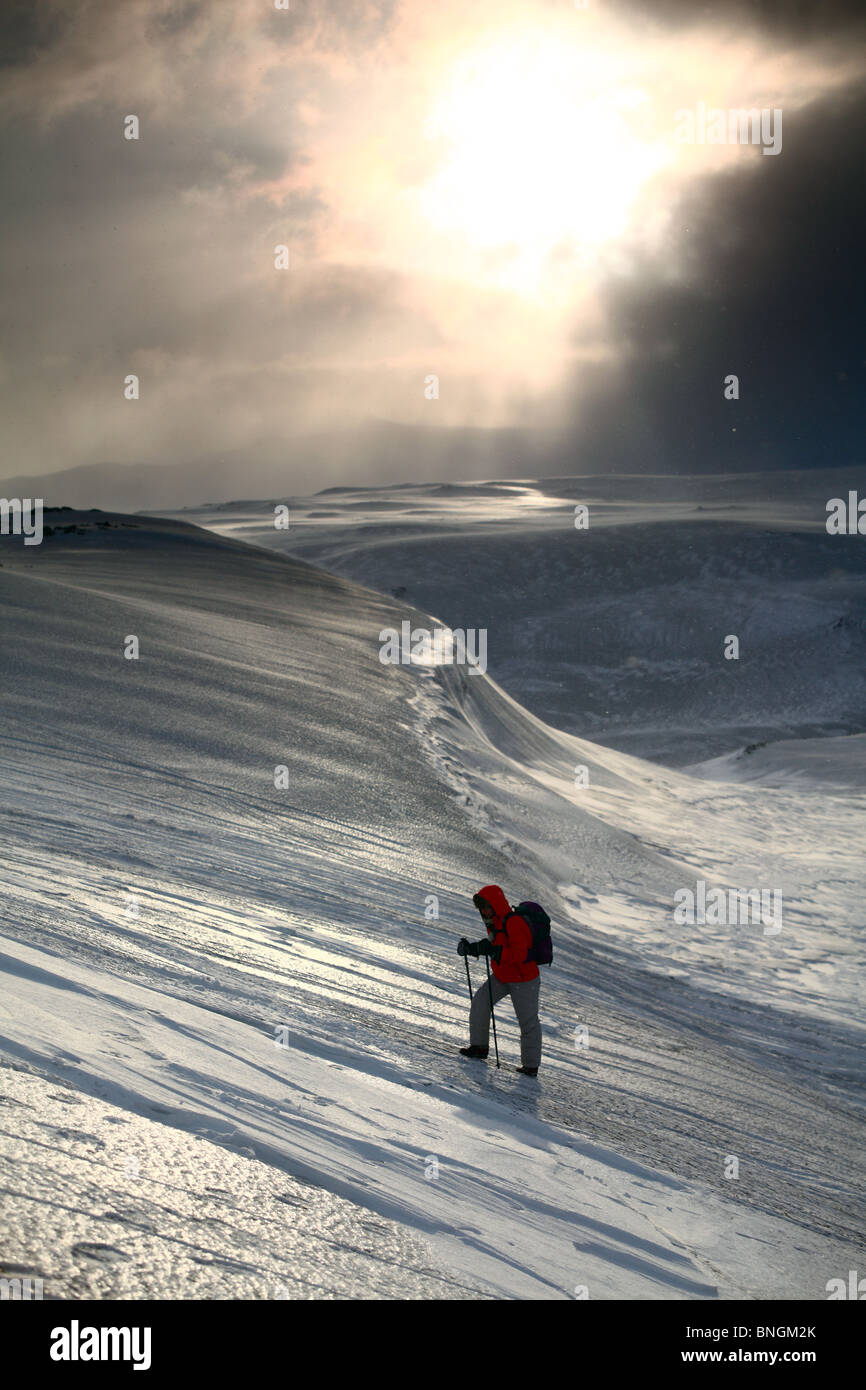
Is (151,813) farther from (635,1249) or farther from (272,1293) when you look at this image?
(272,1293)

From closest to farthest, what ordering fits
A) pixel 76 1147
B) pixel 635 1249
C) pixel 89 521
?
pixel 76 1147 < pixel 635 1249 < pixel 89 521

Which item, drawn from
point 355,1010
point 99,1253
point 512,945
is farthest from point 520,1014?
point 99,1253

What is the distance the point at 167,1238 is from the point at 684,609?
51.0m

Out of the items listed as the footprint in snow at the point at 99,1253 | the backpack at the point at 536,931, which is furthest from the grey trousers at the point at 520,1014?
the footprint in snow at the point at 99,1253

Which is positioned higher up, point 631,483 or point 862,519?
point 631,483

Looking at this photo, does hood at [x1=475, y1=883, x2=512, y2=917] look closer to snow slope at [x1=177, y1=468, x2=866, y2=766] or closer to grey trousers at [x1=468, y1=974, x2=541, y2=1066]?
grey trousers at [x1=468, y1=974, x2=541, y2=1066]

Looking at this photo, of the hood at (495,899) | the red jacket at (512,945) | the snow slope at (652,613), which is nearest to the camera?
the hood at (495,899)

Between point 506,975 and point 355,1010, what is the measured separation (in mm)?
978

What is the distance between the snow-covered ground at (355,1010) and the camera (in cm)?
349

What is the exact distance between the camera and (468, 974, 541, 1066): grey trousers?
599 centimetres

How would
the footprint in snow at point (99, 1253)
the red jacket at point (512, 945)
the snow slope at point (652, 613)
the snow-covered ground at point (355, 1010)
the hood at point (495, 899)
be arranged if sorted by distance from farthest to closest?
the snow slope at point (652, 613)
the red jacket at point (512, 945)
the hood at point (495, 899)
the snow-covered ground at point (355, 1010)
the footprint in snow at point (99, 1253)

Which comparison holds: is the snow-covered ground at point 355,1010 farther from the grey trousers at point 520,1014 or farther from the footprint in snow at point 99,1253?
the grey trousers at point 520,1014

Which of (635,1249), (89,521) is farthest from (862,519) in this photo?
(635,1249)

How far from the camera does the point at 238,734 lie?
13.5m
